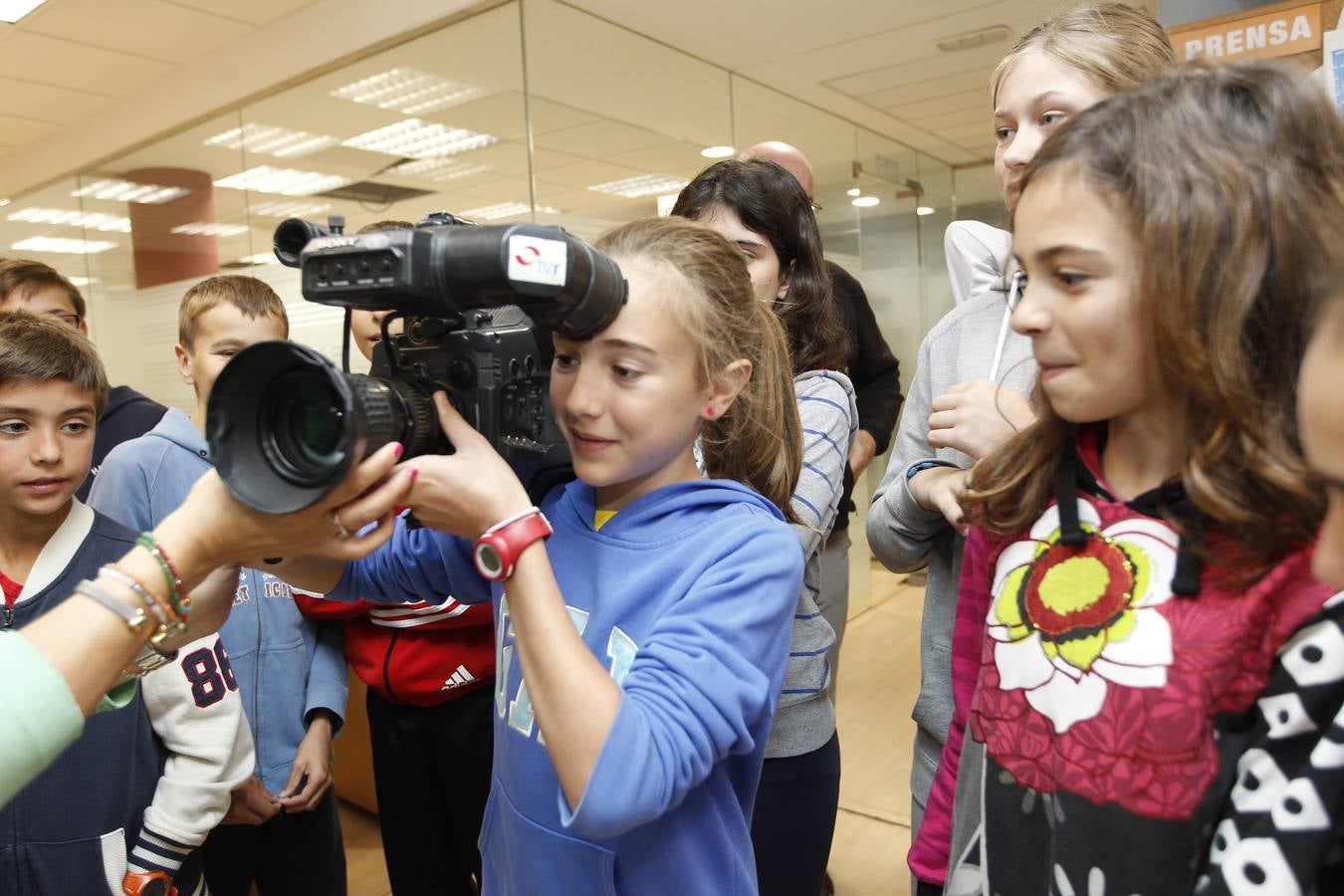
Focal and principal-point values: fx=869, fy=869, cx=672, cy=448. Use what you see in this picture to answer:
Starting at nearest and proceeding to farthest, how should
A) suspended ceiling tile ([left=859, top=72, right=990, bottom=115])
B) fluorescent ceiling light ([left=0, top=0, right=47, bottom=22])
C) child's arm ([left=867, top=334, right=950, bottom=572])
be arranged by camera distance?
1. child's arm ([left=867, top=334, right=950, bottom=572])
2. fluorescent ceiling light ([left=0, top=0, right=47, bottom=22])
3. suspended ceiling tile ([left=859, top=72, right=990, bottom=115])

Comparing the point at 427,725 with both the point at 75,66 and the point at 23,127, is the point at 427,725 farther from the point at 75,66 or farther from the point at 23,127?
the point at 23,127

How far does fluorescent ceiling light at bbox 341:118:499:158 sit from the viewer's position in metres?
3.28

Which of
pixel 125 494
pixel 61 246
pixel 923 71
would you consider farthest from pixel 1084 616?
pixel 61 246

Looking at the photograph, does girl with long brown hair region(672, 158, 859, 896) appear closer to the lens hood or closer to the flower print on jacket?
the flower print on jacket

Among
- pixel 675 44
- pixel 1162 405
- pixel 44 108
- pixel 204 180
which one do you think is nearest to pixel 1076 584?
pixel 1162 405

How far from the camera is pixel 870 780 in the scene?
2611 mm

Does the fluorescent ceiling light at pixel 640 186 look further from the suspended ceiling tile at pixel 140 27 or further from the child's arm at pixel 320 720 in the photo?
the child's arm at pixel 320 720

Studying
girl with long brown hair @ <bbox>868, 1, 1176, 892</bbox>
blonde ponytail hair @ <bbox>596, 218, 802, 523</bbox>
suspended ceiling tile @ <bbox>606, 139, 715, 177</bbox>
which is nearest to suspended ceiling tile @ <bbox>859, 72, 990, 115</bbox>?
suspended ceiling tile @ <bbox>606, 139, 715, 177</bbox>

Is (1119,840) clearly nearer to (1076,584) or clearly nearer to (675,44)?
(1076,584)

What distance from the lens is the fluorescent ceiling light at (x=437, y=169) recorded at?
131 inches

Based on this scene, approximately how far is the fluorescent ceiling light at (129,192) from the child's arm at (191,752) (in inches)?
155

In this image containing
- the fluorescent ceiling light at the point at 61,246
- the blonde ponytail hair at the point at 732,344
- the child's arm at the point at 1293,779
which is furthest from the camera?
the fluorescent ceiling light at the point at 61,246

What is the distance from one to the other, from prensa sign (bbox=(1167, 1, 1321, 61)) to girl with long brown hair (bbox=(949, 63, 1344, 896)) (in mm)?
1118

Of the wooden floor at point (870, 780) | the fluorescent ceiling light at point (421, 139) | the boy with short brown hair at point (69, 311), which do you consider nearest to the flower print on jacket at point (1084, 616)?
the wooden floor at point (870, 780)
